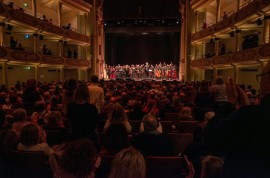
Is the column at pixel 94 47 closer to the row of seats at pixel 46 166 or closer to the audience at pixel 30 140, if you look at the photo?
the audience at pixel 30 140

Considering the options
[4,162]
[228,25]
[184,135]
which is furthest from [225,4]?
[4,162]

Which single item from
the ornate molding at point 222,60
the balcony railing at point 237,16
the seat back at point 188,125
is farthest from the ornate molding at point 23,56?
the balcony railing at point 237,16

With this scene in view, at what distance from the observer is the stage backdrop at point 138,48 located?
102 ft

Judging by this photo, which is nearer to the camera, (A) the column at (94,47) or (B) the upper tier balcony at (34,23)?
(B) the upper tier balcony at (34,23)

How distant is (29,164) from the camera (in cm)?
292

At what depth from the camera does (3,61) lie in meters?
14.9

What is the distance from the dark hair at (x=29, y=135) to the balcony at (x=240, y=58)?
12858mm

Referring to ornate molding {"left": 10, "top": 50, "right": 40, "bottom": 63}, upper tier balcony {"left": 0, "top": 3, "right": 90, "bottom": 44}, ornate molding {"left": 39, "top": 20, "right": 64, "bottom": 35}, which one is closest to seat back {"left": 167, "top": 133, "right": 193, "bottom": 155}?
upper tier balcony {"left": 0, "top": 3, "right": 90, "bottom": 44}

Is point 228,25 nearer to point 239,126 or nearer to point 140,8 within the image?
point 140,8

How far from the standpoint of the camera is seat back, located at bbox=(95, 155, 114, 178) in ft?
9.29

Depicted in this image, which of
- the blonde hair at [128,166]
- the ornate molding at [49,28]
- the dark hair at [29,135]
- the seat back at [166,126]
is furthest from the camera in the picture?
the ornate molding at [49,28]

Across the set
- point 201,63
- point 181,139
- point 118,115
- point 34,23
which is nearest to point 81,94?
point 118,115

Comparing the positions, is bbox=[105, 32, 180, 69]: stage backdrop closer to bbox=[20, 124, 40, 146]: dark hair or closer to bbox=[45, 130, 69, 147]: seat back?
bbox=[45, 130, 69, 147]: seat back

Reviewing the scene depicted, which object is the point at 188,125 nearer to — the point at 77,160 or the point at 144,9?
the point at 77,160
